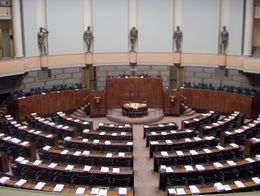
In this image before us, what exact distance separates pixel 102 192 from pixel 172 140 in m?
5.81

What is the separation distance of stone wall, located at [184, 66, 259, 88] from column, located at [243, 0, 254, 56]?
1.70 meters

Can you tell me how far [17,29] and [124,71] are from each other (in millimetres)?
8070

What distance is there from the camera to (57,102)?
23.3 meters

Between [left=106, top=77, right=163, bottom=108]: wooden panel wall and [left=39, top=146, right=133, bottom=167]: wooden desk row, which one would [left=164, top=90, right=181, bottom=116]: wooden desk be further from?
[left=39, top=146, right=133, bottom=167]: wooden desk row

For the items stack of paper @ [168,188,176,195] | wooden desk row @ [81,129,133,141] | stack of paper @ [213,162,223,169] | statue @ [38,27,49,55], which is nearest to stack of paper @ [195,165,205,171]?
stack of paper @ [213,162,223,169]

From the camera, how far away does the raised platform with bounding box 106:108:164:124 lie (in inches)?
856

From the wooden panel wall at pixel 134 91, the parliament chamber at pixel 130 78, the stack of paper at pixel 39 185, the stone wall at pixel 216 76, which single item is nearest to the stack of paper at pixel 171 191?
the parliament chamber at pixel 130 78

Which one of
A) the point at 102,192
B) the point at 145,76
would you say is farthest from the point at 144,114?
the point at 102,192

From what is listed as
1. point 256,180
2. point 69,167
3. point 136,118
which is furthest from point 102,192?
point 136,118

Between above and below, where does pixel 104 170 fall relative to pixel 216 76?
below

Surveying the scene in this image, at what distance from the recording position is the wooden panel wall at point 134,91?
2381cm

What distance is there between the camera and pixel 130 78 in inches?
941

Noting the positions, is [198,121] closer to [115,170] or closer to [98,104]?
[98,104]

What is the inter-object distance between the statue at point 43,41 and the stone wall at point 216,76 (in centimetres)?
990
